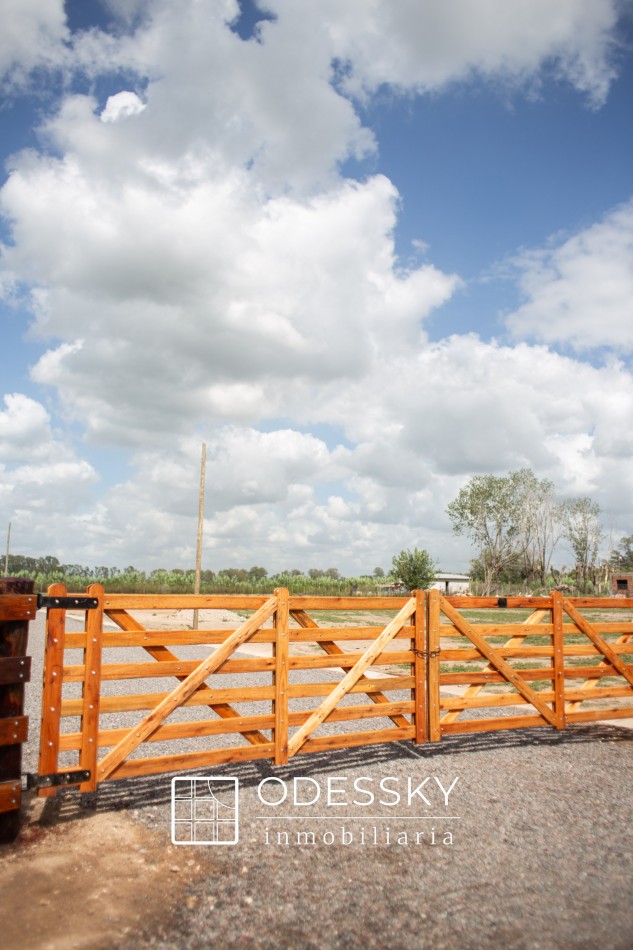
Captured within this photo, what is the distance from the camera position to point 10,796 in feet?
16.1

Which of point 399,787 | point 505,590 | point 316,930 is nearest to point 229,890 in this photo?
point 316,930

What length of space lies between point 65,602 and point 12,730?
1120 mm

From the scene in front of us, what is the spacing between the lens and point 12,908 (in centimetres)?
387

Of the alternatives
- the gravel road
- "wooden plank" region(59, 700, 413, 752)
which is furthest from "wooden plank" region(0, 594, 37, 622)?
the gravel road

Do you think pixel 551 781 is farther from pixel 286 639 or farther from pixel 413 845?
pixel 286 639

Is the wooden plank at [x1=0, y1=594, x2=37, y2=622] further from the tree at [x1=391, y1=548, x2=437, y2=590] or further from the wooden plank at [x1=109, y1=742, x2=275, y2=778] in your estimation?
the tree at [x1=391, y1=548, x2=437, y2=590]

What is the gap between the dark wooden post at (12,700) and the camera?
4898 mm

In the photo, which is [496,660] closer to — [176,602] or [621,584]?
[176,602]

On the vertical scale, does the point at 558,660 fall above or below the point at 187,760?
above

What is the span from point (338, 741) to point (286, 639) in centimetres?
130

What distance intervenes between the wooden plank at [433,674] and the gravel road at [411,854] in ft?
1.06

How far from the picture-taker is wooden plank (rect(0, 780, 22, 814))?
4848mm

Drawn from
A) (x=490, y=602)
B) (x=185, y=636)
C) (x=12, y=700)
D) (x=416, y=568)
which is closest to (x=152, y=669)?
(x=185, y=636)

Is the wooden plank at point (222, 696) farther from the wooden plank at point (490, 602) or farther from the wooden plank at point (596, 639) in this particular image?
the wooden plank at point (596, 639)
